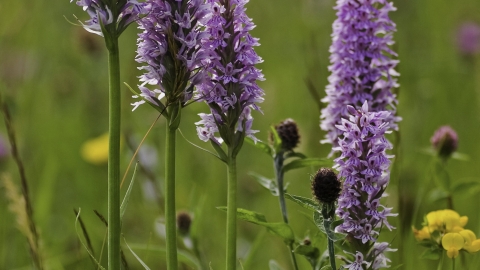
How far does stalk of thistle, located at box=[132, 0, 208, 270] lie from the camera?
5.96 feet

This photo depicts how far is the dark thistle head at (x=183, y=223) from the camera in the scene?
2846mm

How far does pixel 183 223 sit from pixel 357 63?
106 centimetres

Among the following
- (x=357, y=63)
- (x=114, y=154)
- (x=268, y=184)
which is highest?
(x=357, y=63)

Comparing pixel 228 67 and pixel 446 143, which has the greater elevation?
pixel 228 67

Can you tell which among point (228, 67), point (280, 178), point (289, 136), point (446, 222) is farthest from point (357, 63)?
point (228, 67)

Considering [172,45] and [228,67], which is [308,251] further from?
[172,45]

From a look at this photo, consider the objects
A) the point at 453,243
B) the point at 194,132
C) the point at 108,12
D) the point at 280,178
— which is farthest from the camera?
the point at 194,132

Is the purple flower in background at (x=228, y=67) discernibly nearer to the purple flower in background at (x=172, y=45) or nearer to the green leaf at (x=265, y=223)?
the purple flower in background at (x=172, y=45)

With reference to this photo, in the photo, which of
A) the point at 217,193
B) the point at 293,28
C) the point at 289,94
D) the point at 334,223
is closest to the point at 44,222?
the point at 217,193

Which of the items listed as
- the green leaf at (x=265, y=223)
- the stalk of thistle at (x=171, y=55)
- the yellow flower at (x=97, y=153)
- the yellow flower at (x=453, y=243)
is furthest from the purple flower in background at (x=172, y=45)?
the yellow flower at (x=97, y=153)

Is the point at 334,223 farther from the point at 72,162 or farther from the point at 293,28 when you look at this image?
the point at 293,28

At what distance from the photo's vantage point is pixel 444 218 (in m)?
2.27

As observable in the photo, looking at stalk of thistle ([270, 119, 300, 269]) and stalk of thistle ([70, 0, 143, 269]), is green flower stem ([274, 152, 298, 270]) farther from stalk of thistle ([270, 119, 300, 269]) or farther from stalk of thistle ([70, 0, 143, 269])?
stalk of thistle ([70, 0, 143, 269])

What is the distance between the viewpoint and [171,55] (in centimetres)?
186
